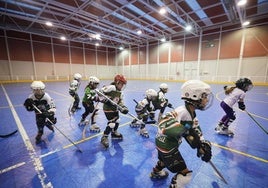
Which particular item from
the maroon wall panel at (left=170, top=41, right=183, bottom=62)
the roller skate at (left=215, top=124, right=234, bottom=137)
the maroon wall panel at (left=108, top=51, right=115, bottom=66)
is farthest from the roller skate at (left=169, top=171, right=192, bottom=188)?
the maroon wall panel at (left=108, top=51, right=115, bottom=66)

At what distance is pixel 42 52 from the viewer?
2431 cm

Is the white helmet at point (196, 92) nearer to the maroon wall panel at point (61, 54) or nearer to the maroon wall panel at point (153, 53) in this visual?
the maroon wall panel at point (153, 53)

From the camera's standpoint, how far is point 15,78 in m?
22.2

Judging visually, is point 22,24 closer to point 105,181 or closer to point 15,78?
point 15,78

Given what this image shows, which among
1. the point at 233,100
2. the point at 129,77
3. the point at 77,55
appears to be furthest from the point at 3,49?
the point at 233,100

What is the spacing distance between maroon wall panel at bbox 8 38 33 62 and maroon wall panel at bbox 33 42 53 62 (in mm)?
896

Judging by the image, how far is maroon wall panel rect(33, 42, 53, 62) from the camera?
23.6m

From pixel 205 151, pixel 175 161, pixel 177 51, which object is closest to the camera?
pixel 205 151

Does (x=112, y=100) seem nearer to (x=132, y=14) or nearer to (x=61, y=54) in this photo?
(x=132, y=14)

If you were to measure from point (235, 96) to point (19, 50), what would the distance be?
2993cm

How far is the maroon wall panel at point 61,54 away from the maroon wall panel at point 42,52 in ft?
3.54

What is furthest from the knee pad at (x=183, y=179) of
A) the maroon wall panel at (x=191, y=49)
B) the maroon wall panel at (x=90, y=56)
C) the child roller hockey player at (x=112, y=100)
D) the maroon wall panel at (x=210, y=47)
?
Result: the maroon wall panel at (x=90, y=56)

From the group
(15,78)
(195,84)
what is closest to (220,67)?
(195,84)

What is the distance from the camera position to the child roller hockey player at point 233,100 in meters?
3.81
